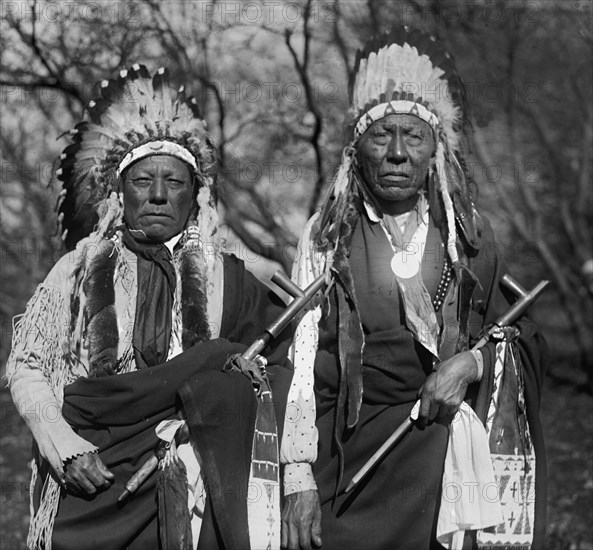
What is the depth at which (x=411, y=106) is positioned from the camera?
4430 millimetres

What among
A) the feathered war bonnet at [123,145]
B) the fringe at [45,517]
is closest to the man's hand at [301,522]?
the fringe at [45,517]

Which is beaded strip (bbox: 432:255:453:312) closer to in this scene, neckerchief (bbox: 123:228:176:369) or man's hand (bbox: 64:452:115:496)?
neckerchief (bbox: 123:228:176:369)

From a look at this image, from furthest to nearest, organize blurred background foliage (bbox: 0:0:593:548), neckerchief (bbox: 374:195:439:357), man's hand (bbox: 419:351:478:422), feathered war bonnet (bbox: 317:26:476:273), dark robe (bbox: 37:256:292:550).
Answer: blurred background foliage (bbox: 0:0:593:548), feathered war bonnet (bbox: 317:26:476:273), neckerchief (bbox: 374:195:439:357), man's hand (bbox: 419:351:478:422), dark robe (bbox: 37:256:292:550)

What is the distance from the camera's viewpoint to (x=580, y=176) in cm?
1023

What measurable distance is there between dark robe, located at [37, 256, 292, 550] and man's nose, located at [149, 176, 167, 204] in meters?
0.61

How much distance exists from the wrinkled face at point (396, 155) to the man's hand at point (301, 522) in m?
1.26

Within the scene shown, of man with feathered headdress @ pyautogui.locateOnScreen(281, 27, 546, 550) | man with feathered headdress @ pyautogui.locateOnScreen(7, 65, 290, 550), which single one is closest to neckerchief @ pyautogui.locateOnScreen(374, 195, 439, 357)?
man with feathered headdress @ pyautogui.locateOnScreen(281, 27, 546, 550)

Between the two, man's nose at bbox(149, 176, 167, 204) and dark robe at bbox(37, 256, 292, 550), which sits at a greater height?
man's nose at bbox(149, 176, 167, 204)

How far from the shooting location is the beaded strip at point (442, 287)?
14.3 ft

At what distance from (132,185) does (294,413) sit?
3.71 ft

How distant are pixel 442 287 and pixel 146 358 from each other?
1.23 m

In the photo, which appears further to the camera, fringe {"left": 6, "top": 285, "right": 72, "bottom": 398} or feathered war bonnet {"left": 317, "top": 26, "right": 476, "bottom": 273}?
feathered war bonnet {"left": 317, "top": 26, "right": 476, "bottom": 273}

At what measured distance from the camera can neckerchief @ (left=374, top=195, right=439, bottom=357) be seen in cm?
424

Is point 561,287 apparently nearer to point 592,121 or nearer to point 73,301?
point 592,121
